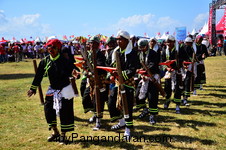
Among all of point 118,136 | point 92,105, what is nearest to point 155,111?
point 118,136

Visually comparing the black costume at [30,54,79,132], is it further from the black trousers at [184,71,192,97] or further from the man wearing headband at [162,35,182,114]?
the black trousers at [184,71,192,97]

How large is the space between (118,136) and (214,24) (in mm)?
32279

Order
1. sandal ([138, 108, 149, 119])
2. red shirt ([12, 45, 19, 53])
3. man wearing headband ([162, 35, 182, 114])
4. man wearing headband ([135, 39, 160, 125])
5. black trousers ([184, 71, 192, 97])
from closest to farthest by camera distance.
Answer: man wearing headband ([135, 39, 160, 125]) → sandal ([138, 108, 149, 119]) → man wearing headband ([162, 35, 182, 114]) → black trousers ([184, 71, 192, 97]) → red shirt ([12, 45, 19, 53])

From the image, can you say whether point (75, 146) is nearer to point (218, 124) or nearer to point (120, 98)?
point (120, 98)

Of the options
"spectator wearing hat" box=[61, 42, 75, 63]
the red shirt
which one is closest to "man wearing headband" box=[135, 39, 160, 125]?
"spectator wearing hat" box=[61, 42, 75, 63]

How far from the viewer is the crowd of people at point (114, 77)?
516cm

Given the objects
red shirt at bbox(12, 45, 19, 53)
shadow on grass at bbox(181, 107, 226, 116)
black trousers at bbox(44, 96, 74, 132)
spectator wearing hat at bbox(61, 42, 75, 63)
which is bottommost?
shadow on grass at bbox(181, 107, 226, 116)

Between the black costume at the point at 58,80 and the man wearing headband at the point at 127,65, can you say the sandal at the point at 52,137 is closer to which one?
the black costume at the point at 58,80

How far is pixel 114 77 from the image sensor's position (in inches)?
217

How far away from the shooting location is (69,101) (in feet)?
17.2

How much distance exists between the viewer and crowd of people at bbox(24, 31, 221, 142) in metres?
5.16

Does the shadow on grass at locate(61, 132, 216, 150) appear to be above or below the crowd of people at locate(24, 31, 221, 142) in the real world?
below

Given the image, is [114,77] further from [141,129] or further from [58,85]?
[141,129]

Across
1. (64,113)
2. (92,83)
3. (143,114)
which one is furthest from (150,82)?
(64,113)
